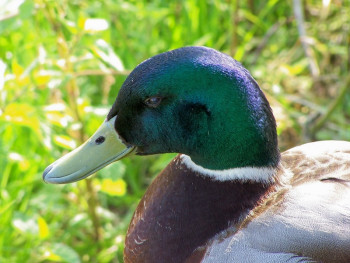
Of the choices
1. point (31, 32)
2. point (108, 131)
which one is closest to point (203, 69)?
point (108, 131)

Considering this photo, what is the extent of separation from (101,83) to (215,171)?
53.0 inches

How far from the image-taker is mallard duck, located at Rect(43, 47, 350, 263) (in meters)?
1.60

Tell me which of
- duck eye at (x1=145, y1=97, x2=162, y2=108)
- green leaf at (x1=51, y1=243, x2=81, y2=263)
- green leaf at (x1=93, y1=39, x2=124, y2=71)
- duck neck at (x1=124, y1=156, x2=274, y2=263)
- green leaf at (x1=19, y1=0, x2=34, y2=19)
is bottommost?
green leaf at (x1=51, y1=243, x2=81, y2=263)

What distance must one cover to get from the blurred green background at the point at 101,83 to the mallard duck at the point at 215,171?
1.28ft

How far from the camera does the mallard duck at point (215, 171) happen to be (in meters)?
1.60

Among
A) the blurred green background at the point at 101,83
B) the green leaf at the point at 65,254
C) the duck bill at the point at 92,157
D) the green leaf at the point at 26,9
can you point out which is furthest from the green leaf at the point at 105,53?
the green leaf at the point at 65,254

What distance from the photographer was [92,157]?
173 cm

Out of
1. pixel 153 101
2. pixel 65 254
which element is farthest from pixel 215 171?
pixel 65 254

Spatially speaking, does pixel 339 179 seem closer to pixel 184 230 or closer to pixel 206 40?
pixel 184 230

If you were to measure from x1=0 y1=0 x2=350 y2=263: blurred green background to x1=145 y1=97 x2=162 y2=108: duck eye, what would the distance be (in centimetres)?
44

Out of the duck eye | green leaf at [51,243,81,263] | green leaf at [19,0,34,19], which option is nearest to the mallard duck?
the duck eye

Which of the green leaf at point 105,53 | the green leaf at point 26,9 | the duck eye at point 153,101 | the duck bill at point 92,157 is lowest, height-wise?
the duck bill at point 92,157

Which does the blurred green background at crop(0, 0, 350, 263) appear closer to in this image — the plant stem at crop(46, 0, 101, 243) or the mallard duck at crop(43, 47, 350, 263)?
the plant stem at crop(46, 0, 101, 243)

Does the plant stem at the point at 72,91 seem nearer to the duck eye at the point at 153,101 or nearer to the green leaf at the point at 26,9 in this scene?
the green leaf at the point at 26,9
